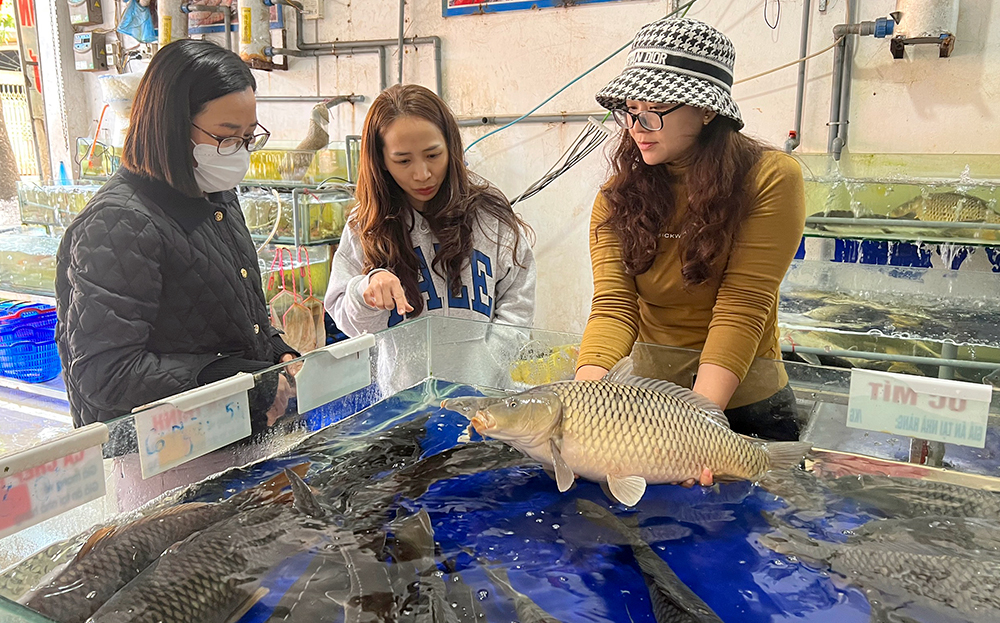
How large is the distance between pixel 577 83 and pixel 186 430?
12.4ft

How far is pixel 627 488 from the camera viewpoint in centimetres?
134

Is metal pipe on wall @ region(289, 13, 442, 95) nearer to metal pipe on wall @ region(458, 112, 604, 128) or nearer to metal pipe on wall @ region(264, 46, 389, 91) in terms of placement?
metal pipe on wall @ region(264, 46, 389, 91)

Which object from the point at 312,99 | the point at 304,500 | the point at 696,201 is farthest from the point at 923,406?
the point at 312,99

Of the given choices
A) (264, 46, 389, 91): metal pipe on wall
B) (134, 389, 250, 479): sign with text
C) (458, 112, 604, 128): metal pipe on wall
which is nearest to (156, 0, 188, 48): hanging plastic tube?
(264, 46, 389, 91): metal pipe on wall

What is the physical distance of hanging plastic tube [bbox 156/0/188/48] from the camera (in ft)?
18.0

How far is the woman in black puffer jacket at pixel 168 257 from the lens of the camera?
1936mm

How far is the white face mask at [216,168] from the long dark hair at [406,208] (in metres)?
0.39

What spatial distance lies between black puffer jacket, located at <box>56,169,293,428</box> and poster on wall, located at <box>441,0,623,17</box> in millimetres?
3030

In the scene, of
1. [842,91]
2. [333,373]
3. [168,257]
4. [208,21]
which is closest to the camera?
[333,373]

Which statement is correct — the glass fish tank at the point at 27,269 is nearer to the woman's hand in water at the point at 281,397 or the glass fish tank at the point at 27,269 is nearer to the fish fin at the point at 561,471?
the woman's hand in water at the point at 281,397

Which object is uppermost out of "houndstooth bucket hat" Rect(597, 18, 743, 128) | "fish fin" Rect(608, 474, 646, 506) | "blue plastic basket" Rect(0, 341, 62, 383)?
"houndstooth bucket hat" Rect(597, 18, 743, 128)

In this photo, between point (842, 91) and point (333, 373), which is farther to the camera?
point (842, 91)

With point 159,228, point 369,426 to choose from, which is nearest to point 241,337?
point 159,228

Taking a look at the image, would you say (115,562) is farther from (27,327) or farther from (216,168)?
(27,327)
